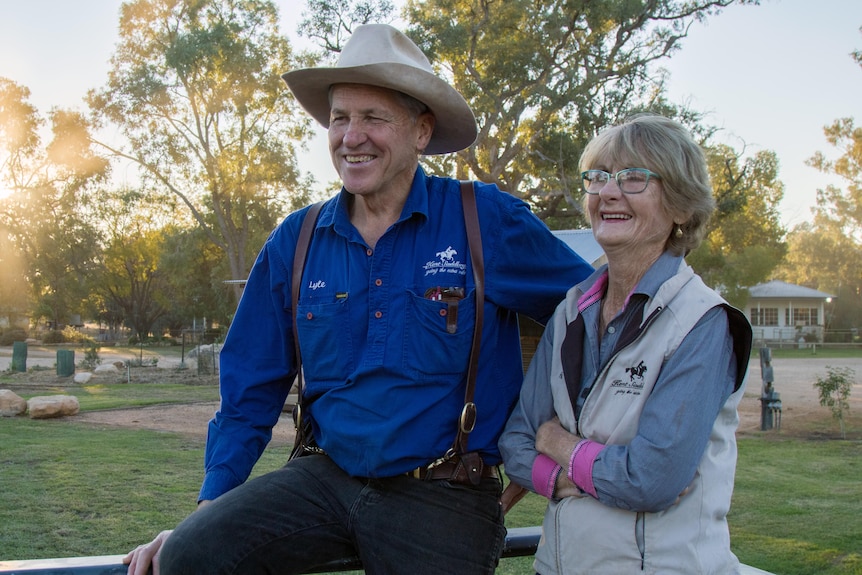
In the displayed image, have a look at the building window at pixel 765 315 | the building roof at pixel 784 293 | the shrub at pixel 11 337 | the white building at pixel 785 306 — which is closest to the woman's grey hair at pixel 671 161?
the shrub at pixel 11 337

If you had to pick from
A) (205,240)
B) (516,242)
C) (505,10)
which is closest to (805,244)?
(205,240)

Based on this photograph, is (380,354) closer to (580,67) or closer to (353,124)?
(353,124)

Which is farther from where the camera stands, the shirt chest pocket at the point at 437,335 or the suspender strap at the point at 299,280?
the suspender strap at the point at 299,280

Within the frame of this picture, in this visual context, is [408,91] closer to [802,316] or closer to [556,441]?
[556,441]

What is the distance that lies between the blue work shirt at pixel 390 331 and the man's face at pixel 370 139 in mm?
104

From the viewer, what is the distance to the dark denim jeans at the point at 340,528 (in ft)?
7.16

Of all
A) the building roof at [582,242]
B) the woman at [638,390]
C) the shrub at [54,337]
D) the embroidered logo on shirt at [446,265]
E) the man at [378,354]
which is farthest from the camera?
the shrub at [54,337]

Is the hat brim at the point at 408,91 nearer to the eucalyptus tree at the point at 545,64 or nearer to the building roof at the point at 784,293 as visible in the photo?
the eucalyptus tree at the point at 545,64

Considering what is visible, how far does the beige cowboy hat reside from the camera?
2.51 metres

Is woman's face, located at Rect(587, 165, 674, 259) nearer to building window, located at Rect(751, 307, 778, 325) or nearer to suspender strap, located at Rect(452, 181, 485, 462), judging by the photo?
suspender strap, located at Rect(452, 181, 485, 462)

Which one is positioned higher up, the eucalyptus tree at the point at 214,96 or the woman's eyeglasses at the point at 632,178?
the eucalyptus tree at the point at 214,96

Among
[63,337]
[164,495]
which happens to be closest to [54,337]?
[63,337]

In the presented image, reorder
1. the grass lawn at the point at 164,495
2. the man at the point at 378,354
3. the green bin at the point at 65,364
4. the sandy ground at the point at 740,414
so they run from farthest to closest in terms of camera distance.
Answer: the green bin at the point at 65,364 < the sandy ground at the point at 740,414 < the grass lawn at the point at 164,495 < the man at the point at 378,354

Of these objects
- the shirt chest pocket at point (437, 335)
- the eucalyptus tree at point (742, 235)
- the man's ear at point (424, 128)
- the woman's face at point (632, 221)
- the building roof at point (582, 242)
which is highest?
the eucalyptus tree at point (742, 235)
